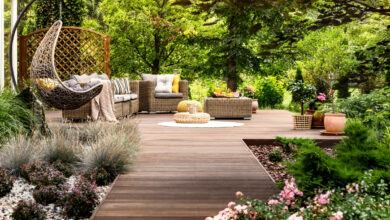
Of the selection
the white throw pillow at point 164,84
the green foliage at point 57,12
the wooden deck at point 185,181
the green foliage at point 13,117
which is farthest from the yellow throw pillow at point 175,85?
the green foliage at point 13,117

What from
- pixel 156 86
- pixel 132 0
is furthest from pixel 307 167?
pixel 132 0

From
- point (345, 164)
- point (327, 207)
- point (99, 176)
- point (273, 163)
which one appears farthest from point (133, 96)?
point (327, 207)

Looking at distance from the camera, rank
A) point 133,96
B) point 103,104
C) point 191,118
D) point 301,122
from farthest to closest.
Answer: point 133,96 < point 191,118 < point 103,104 < point 301,122

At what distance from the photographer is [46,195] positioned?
2.47 metres

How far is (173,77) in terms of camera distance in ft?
29.8

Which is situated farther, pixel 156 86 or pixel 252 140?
pixel 156 86

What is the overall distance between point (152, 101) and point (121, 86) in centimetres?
100

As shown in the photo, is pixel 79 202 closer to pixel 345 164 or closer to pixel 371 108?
pixel 345 164

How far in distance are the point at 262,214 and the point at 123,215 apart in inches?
30.1

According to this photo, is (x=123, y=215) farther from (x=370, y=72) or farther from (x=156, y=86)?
(x=156, y=86)

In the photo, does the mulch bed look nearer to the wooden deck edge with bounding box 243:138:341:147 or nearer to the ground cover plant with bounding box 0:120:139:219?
the wooden deck edge with bounding box 243:138:341:147

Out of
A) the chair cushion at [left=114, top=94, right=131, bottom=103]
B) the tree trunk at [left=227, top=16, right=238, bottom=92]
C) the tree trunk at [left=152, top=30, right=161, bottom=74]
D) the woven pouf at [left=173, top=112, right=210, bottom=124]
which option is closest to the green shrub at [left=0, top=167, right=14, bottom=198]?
the chair cushion at [left=114, top=94, right=131, bottom=103]

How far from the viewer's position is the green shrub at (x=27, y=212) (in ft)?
6.97

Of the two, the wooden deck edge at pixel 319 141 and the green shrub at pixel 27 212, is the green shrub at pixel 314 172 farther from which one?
the wooden deck edge at pixel 319 141
